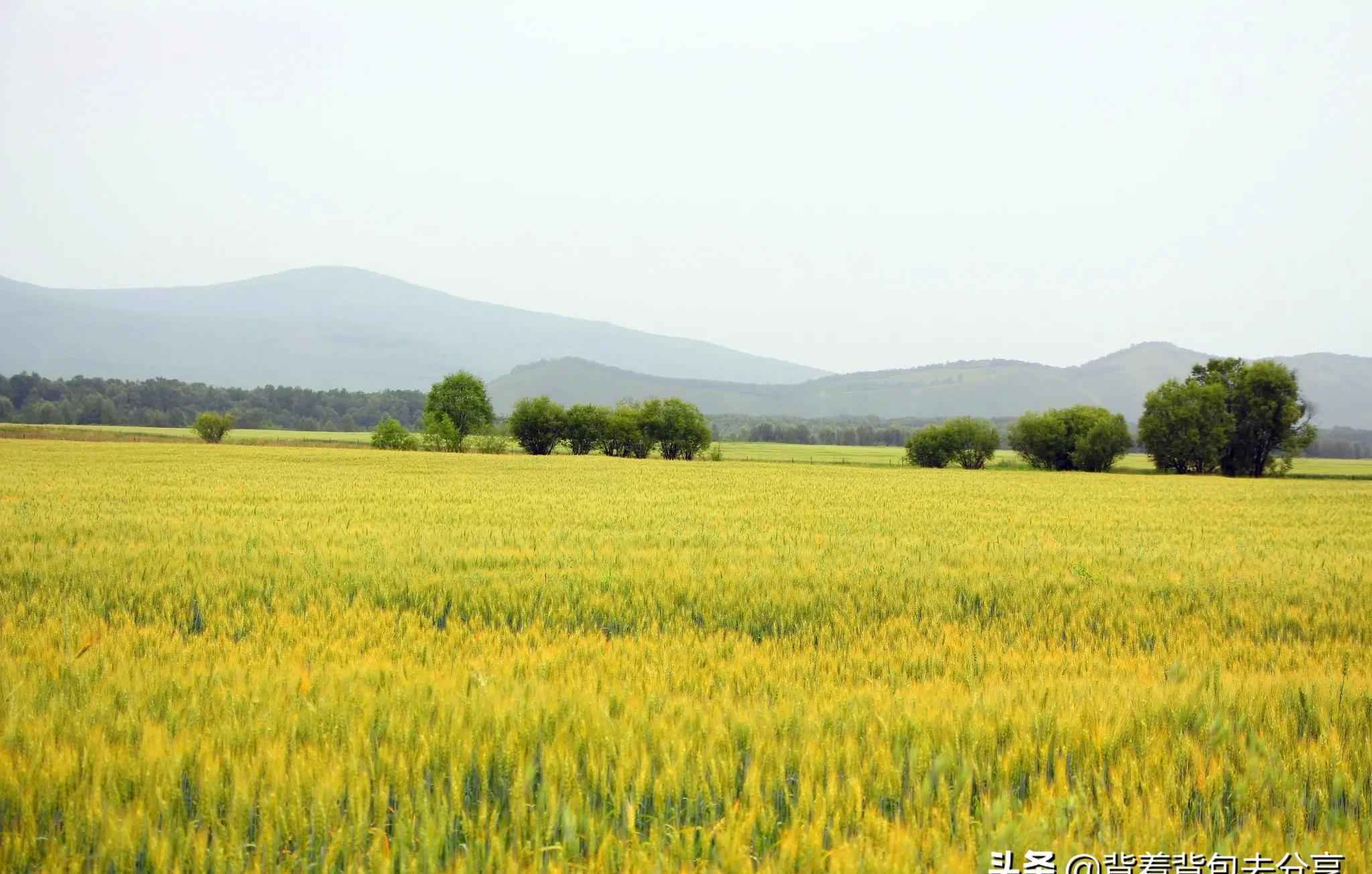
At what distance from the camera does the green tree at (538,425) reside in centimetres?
8288

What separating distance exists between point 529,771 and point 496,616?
4758mm

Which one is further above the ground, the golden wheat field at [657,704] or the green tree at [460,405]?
the green tree at [460,405]

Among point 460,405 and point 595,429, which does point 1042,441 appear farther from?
point 460,405

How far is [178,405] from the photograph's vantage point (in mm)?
146875

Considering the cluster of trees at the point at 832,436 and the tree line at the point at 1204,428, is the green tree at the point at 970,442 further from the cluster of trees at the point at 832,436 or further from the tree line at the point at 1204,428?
the cluster of trees at the point at 832,436

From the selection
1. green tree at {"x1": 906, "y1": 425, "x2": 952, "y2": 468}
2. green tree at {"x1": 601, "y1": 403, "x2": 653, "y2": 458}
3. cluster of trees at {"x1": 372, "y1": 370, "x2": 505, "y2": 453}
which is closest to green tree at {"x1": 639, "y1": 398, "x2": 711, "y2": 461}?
Answer: green tree at {"x1": 601, "y1": 403, "x2": 653, "y2": 458}

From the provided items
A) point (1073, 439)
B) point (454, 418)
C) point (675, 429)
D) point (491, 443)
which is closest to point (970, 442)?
point (1073, 439)

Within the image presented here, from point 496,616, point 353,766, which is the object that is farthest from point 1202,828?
point 496,616

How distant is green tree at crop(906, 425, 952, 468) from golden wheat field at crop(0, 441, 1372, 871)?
69.9 meters

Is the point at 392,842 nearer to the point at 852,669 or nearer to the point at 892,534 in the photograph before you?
the point at 852,669

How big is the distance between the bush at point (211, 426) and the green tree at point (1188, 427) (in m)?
87.6

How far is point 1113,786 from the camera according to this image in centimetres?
402

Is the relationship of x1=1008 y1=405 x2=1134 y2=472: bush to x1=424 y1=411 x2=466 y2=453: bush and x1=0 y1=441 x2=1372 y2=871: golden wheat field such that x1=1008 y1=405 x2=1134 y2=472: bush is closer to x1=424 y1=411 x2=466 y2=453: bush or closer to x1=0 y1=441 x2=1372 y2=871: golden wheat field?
x1=424 y1=411 x2=466 y2=453: bush

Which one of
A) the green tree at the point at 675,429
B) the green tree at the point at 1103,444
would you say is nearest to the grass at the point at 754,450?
the green tree at the point at 1103,444
